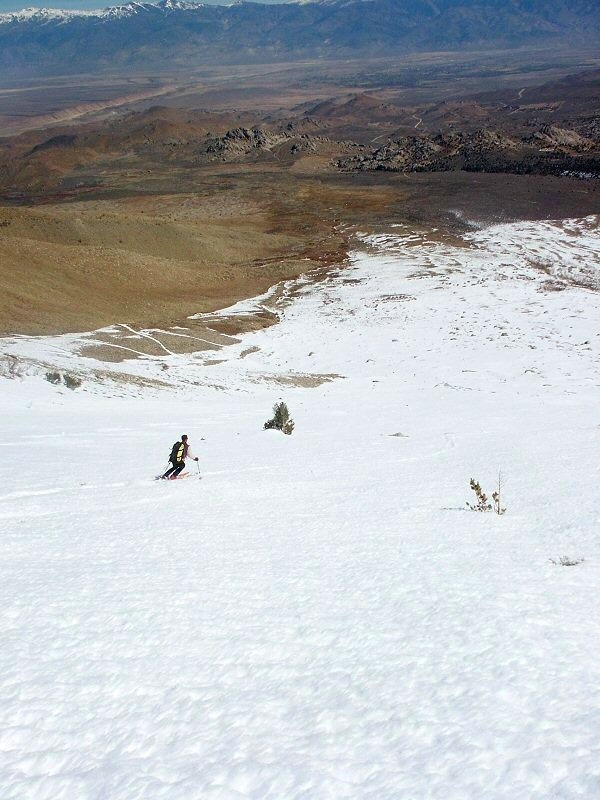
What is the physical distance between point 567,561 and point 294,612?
2.59 metres

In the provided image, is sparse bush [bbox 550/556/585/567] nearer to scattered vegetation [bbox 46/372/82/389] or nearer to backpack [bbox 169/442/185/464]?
backpack [bbox 169/442/185/464]

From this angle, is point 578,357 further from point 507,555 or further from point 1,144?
point 1,144

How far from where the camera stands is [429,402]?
19.9 metres

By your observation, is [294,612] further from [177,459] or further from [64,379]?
[64,379]

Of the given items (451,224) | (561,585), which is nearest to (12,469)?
(561,585)

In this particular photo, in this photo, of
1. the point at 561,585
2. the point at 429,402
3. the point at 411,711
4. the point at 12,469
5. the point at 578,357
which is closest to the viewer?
the point at 411,711

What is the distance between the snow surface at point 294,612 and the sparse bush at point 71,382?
2381 mm

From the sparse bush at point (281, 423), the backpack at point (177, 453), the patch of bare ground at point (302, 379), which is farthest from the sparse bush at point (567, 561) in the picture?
the patch of bare ground at point (302, 379)

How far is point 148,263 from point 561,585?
38.6 metres

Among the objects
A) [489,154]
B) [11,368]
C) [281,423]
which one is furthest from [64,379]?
[489,154]

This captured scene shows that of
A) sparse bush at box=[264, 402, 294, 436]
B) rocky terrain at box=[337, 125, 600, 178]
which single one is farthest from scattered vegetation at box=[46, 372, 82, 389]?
rocky terrain at box=[337, 125, 600, 178]

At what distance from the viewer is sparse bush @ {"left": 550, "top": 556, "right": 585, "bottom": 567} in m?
6.11

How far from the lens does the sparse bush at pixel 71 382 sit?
17859mm

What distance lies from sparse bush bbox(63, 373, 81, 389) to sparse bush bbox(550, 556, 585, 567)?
46.8 ft
